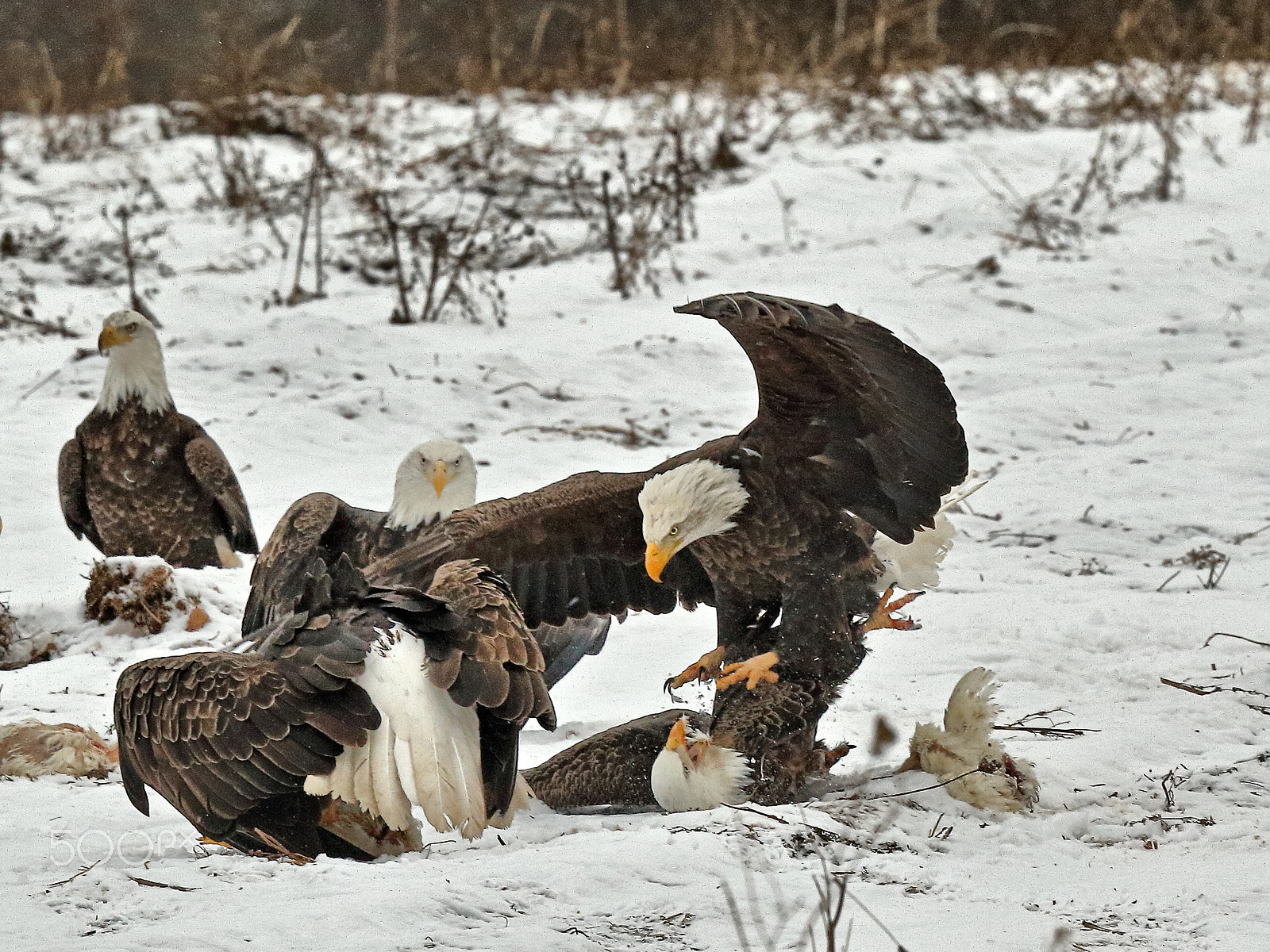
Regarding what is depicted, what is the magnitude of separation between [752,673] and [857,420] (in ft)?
2.46

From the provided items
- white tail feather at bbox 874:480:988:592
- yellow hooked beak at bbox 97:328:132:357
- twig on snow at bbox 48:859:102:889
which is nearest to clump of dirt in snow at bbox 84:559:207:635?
yellow hooked beak at bbox 97:328:132:357

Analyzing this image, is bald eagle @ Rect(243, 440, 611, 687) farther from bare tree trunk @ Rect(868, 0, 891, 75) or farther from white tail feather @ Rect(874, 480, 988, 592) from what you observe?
bare tree trunk @ Rect(868, 0, 891, 75)

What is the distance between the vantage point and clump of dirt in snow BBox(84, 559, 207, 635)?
16.2 ft

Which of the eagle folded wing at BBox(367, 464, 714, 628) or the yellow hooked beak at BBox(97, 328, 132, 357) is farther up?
the yellow hooked beak at BBox(97, 328, 132, 357)

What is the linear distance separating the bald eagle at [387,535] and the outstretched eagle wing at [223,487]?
37.7 inches

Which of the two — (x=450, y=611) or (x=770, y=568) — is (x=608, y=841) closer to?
(x=450, y=611)

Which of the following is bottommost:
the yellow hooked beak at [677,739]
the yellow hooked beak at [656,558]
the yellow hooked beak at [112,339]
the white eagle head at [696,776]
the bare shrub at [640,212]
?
the white eagle head at [696,776]

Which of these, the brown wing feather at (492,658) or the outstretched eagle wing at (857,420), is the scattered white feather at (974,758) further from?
the brown wing feather at (492,658)

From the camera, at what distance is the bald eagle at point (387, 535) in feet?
14.2

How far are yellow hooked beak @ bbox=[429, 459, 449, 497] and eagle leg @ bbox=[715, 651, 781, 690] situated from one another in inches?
50.2

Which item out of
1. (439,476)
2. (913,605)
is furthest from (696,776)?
(913,605)

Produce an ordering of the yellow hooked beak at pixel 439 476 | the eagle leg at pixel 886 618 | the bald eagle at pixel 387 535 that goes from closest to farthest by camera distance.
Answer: the eagle leg at pixel 886 618
the bald eagle at pixel 387 535
the yellow hooked beak at pixel 439 476

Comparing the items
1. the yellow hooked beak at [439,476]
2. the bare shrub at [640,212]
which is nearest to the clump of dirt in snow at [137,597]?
the yellow hooked beak at [439,476]

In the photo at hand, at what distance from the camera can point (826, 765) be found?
3.83m
